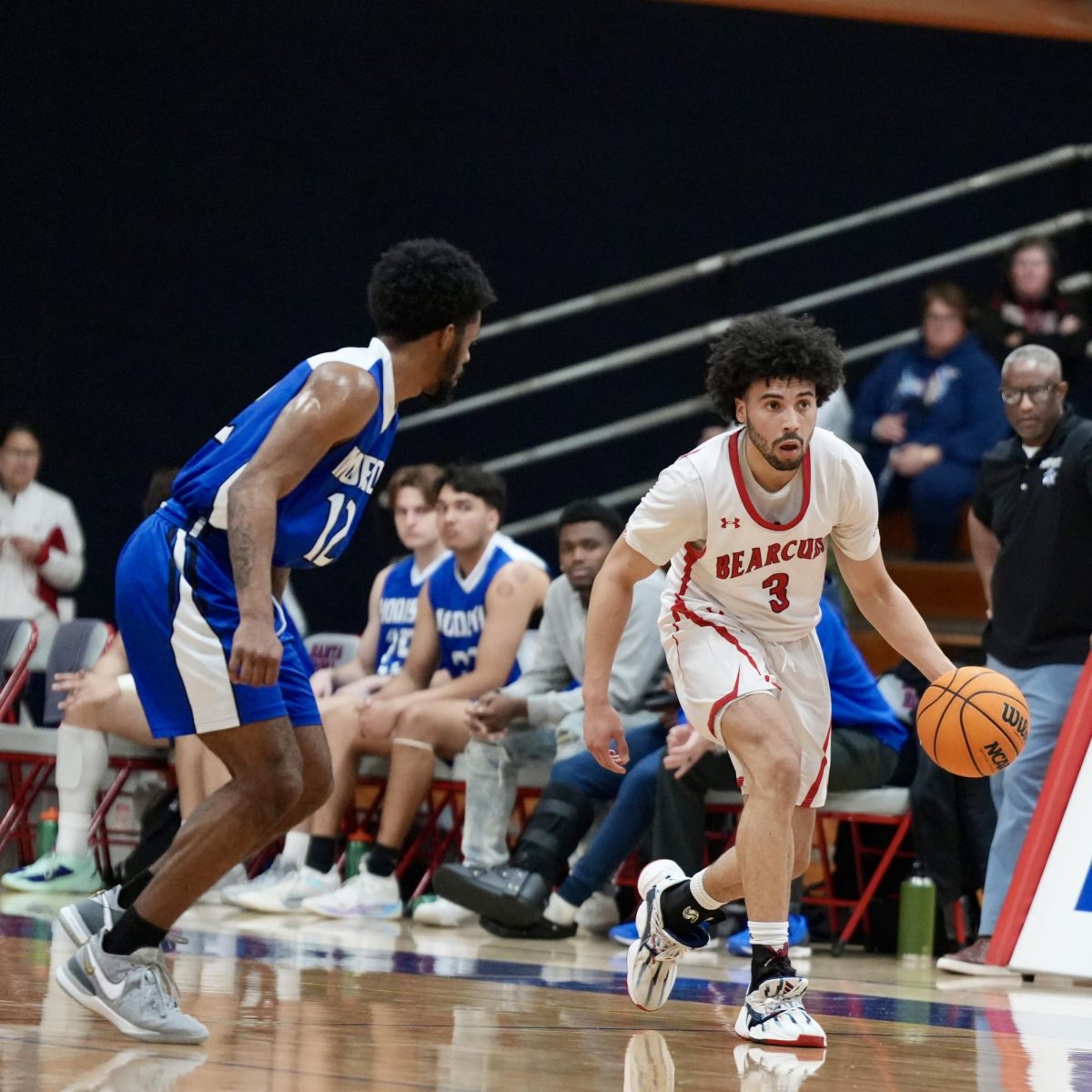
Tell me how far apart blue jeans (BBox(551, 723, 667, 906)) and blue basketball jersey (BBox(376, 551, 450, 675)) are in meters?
1.40

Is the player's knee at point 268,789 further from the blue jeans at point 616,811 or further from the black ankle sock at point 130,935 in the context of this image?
the blue jeans at point 616,811

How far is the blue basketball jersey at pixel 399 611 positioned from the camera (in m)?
8.55

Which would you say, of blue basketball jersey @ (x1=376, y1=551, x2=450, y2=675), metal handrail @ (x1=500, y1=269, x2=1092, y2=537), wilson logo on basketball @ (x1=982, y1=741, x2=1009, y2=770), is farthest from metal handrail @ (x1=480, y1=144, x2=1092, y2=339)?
wilson logo on basketball @ (x1=982, y1=741, x2=1009, y2=770)

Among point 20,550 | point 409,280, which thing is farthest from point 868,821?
point 20,550

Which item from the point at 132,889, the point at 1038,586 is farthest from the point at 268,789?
the point at 1038,586

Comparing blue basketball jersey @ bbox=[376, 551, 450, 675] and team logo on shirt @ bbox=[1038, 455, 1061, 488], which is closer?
team logo on shirt @ bbox=[1038, 455, 1061, 488]

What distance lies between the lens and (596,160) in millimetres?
11531

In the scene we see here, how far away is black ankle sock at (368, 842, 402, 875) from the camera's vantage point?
7.71 metres

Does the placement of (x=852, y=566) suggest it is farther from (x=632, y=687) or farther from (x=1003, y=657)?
(x=632, y=687)

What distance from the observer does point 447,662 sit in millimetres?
8266

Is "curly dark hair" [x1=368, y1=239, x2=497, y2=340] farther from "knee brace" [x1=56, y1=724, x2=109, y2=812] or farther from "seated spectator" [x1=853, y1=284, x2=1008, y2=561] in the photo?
"seated spectator" [x1=853, y1=284, x2=1008, y2=561]

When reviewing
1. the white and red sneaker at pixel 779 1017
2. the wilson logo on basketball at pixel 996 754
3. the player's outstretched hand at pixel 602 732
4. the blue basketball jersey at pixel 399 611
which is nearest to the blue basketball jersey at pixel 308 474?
the player's outstretched hand at pixel 602 732

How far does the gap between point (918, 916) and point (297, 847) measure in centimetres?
258

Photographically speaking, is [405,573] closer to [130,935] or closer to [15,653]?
[15,653]
